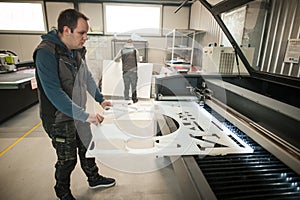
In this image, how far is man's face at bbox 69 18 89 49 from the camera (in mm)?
1116

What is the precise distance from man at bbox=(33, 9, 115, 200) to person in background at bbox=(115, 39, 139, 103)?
243 centimetres

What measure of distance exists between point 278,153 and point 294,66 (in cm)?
164

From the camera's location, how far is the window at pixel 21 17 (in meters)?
5.10

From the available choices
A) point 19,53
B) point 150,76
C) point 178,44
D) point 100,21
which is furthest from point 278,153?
point 19,53

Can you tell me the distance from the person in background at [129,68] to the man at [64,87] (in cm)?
243

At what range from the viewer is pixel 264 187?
783 millimetres

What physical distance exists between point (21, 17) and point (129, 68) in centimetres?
392

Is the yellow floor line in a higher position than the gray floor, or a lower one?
higher

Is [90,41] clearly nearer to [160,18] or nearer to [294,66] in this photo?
[160,18]

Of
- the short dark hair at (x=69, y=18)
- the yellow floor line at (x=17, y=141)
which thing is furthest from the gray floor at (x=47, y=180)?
the short dark hair at (x=69, y=18)

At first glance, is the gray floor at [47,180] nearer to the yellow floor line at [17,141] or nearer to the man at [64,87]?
the yellow floor line at [17,141]

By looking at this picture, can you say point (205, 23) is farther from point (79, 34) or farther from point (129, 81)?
point (79, 34)

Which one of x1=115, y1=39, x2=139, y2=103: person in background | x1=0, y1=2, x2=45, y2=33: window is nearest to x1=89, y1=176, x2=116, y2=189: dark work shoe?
x1=115, y1=39, x2=139, y2=103: person in background

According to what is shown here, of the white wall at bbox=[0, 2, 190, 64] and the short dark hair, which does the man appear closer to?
the short dark hair
